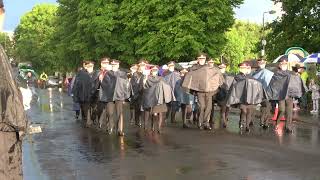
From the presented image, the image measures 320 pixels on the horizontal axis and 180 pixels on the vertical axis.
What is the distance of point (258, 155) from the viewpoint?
1194cm

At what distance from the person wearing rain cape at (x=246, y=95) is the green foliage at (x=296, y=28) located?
1901cm

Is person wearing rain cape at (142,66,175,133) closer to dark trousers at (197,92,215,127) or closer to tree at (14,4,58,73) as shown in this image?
→ dark trousers at (197,92,215,127)

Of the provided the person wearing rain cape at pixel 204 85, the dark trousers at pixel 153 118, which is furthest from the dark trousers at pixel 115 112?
the person wearing rain cape at pixel 204 85

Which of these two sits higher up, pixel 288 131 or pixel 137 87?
pixel 137 87

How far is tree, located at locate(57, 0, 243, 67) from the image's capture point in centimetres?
4534

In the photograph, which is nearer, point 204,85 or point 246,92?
point 246,92

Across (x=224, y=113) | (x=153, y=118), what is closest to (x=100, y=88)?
(x=153, y=118)

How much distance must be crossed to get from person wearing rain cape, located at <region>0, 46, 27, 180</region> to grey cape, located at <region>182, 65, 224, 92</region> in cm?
1333

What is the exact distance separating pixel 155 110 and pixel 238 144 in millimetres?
3536

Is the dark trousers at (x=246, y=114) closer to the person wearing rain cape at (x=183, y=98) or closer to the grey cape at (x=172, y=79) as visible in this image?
the person wearing rain cape at (x=183, y=98)

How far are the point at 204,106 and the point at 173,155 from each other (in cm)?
558

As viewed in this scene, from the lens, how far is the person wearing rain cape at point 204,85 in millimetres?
17219

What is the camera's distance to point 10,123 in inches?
151

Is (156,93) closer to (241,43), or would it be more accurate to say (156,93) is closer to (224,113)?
(224,113)
